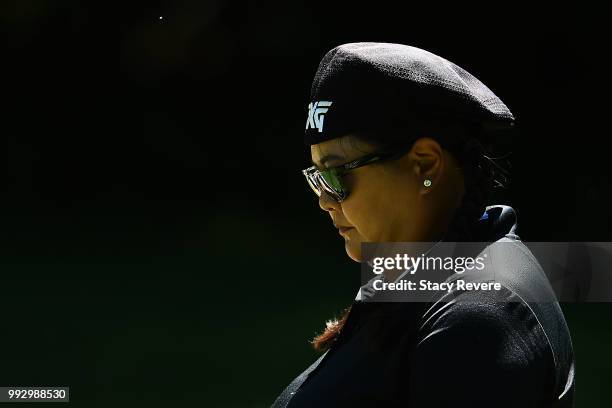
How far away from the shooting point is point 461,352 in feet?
3.39

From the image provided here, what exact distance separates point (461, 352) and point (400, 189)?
34cm

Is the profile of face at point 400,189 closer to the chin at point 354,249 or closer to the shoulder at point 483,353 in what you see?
the chin at point 354,249

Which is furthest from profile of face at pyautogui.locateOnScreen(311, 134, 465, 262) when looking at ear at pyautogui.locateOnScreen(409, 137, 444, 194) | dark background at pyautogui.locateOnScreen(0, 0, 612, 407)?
dark background at pyautogui.locateOnScreen(0, 0, 612, 407)

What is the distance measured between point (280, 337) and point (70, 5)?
9.22 feet

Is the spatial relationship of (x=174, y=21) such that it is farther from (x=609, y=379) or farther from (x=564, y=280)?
(x=564, y=280)

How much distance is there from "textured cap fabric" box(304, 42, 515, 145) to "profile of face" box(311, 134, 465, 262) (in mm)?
38

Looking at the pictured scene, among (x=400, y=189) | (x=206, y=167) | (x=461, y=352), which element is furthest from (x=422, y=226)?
(x=206, y=167)

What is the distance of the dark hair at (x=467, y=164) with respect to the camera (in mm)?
1265

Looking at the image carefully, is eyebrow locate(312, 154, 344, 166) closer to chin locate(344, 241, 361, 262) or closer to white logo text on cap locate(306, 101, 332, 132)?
white logo text on cap locate(306, 101, 332, 132)

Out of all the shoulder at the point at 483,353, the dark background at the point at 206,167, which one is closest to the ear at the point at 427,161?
the shoulder at the point at 483,353

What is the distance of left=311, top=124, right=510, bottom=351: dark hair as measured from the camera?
126cm

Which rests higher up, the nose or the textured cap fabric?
the textured cap fabric

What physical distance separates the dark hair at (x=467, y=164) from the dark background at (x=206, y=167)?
123 inches

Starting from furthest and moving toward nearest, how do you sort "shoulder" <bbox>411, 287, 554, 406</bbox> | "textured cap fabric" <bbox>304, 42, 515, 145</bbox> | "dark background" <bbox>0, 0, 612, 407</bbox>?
"dark background" <bbox>0, 0, 612, 407</bbox> → "textured cap fabric" <bbox>304, 42, 515, 145</bbox> → "shoulder" <bbox>411, 287, 554, 406</bbox>
